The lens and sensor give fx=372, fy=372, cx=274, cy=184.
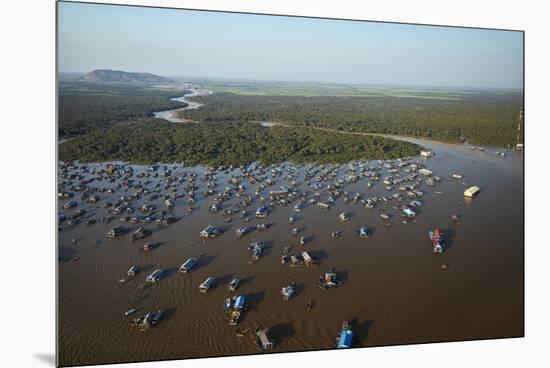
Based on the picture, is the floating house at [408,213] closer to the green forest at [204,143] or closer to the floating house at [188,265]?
the green forest at [204,143]

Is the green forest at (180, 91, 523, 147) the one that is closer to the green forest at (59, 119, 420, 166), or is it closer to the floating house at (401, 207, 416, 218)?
the green forest at (59, 119, 420, 166)

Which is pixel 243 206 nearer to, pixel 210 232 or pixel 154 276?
pixel 210 232

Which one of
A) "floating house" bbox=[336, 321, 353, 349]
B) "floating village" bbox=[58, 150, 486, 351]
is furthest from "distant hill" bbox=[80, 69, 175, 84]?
"floating house" bbox=[336, 321, 353, 349]

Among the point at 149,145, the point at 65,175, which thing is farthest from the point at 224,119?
the point at 65,175

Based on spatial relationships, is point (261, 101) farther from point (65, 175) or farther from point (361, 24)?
point (65, 175)

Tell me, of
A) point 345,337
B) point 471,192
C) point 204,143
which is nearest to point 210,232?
point 204,143
